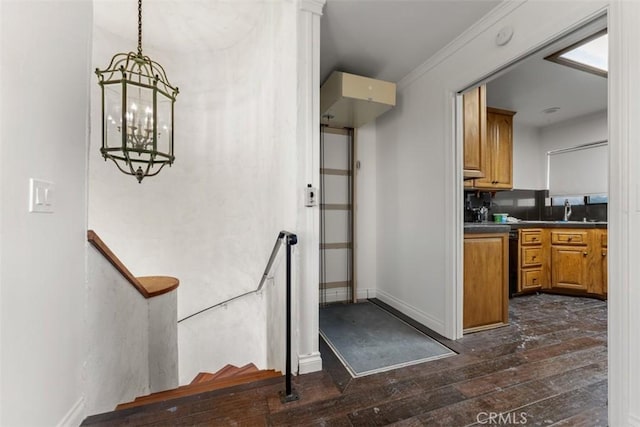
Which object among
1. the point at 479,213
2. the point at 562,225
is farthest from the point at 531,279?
the point at 479,213

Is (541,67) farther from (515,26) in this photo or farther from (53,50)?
(53,50)

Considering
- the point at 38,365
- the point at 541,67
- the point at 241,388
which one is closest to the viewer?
the point at 38,365

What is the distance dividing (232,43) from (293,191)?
2559mm

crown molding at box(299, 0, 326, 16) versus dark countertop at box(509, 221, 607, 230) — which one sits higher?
crown molding at box(299, 0, 326, 16)

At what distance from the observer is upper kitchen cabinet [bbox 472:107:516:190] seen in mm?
3385

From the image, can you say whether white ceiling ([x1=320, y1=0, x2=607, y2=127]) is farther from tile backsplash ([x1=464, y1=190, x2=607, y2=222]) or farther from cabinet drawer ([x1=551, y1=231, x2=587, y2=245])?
cabinet drawer ([x1=551, y1=231, x2=587, y2=245])

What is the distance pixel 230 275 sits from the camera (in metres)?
3.56

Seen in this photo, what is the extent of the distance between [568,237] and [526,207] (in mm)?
1017

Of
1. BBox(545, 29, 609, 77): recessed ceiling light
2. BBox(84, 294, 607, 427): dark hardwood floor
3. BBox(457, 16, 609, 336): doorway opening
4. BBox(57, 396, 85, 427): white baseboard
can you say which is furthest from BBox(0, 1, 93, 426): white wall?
BBox(545, 29, 609, 77): recessed ceiling light

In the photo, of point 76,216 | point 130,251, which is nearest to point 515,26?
point 76,216

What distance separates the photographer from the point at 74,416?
4.28ft

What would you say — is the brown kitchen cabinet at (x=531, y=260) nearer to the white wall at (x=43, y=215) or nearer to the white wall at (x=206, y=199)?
the white wall at (x=206, y=199)

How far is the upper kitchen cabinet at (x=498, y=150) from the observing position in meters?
3.38

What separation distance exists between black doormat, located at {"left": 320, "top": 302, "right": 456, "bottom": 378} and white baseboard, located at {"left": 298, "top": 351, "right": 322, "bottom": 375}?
210 mm
